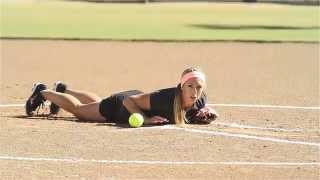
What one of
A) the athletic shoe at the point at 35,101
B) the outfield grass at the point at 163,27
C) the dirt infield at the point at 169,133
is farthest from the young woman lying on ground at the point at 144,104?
the outfield grass at the point at 163,27

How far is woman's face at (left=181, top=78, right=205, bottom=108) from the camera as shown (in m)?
A: 9.62

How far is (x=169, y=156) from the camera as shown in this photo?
8.49 metres

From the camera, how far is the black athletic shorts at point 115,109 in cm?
1047

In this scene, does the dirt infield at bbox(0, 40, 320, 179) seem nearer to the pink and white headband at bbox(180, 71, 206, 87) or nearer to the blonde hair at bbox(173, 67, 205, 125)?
the blonde hair at bbox(173, 67, 205, 125)

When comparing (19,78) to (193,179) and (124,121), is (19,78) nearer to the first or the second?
(124,121)

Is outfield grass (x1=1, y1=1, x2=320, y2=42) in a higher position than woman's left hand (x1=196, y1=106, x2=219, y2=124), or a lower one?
higher

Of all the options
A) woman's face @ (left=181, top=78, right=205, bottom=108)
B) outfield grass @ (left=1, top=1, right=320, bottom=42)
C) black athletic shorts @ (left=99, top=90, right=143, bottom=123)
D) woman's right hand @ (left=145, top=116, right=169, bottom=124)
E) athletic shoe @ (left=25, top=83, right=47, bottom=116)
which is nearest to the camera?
woman's face @ (left=181, top=78, right=205, bottom=108)

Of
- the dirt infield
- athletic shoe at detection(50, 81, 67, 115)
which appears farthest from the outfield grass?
athletic shoe at detection(50, 81, 67, 115)

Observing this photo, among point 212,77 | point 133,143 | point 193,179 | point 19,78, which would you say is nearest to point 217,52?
point 212,77

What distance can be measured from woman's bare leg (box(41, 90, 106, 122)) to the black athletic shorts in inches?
7.0

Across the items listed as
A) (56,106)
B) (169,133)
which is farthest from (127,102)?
(56,106)

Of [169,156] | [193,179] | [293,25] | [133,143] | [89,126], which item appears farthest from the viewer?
[293,25]

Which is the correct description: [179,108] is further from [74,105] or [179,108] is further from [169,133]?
[74,105]

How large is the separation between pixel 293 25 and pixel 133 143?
1051 inches
